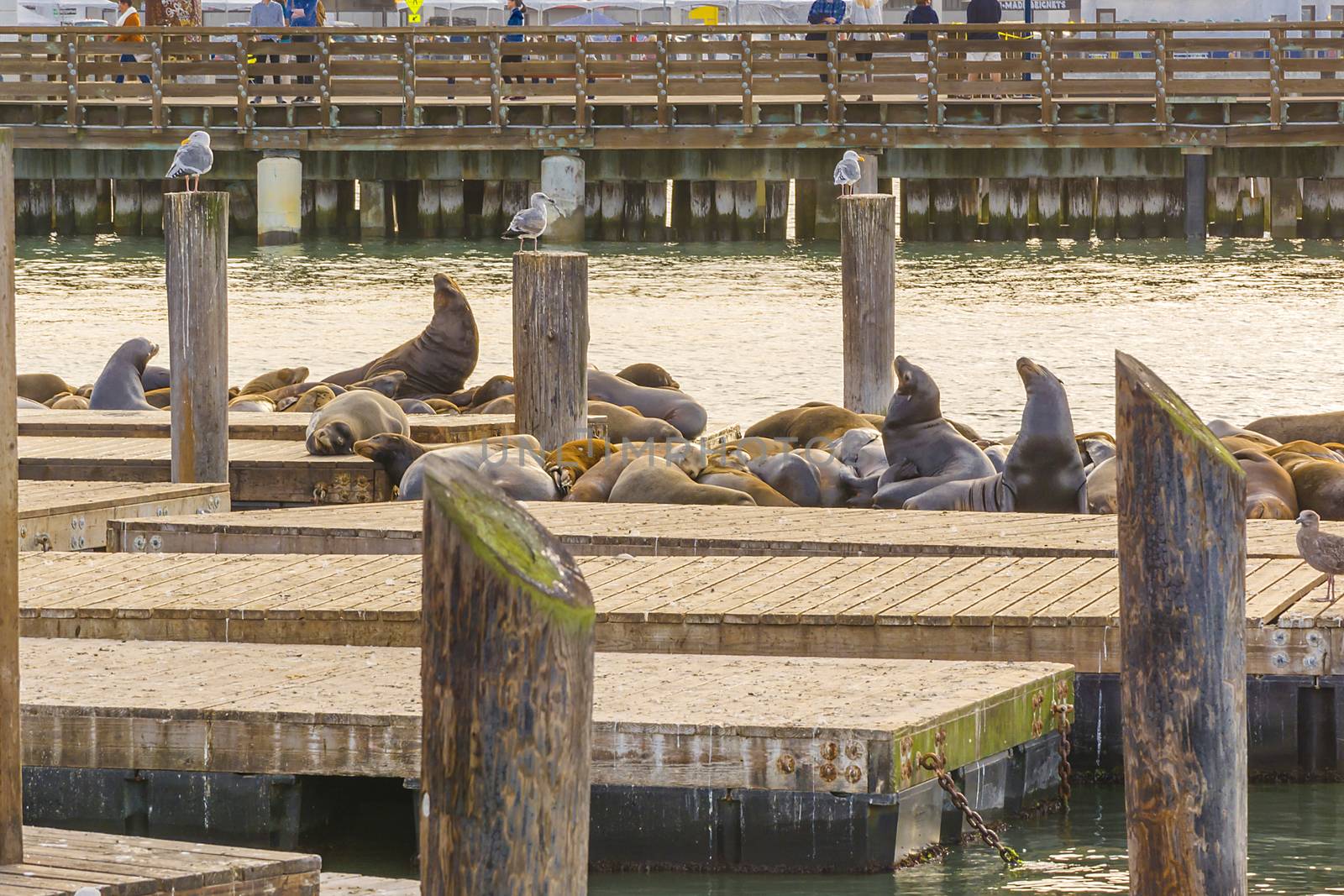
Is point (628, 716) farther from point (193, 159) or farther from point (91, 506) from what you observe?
point (193, 159)

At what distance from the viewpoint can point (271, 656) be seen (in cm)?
681

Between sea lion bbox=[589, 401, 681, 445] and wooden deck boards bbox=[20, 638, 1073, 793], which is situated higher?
wooden deck boards bbox=[20, 638, 1073, 793]

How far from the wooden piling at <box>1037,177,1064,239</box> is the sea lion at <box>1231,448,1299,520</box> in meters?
19.9

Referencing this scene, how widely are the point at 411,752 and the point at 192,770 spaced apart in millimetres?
620

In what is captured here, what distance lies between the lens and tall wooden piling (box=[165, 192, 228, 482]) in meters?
9.93

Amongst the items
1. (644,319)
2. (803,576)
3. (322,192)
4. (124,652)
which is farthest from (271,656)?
(322,192)

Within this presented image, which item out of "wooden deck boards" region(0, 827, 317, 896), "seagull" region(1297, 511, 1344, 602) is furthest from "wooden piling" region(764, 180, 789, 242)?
"wooden deck boards" region(0, 827, 317, 896)

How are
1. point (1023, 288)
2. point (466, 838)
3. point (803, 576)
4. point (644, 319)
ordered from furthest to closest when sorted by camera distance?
point (1023, 288) < point (644, 319) < point (803, 576) < point (466, 838)

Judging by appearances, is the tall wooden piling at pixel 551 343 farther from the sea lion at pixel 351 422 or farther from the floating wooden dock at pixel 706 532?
the floating wooden dock at pixel 706 532

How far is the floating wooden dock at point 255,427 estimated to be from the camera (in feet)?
39.4

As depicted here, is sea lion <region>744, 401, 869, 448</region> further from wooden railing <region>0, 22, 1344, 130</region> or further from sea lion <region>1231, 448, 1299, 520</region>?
wooden railing <region>0, 22, 1344, 130</region>

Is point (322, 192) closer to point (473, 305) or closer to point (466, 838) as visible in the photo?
point (473, 305)

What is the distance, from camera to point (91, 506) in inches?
372

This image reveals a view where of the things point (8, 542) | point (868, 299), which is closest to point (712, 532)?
point (8, 542)
